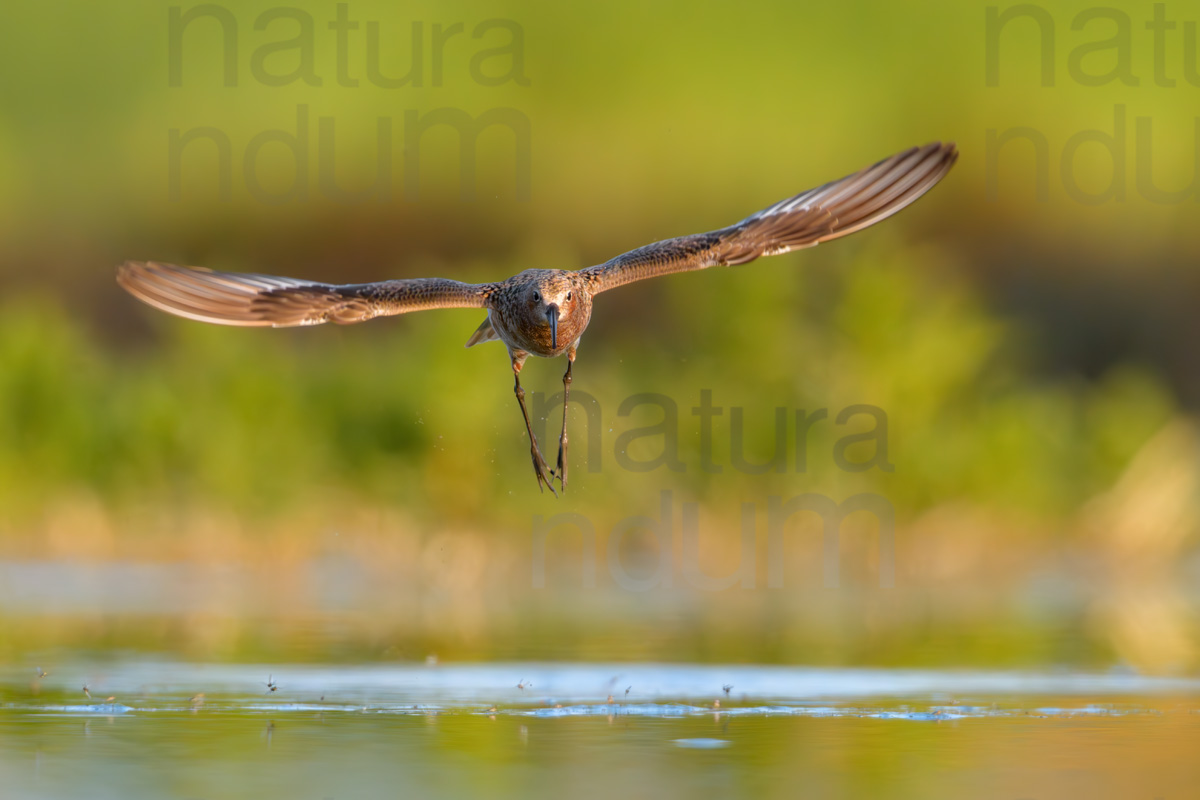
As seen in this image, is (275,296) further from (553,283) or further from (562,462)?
(562,462)

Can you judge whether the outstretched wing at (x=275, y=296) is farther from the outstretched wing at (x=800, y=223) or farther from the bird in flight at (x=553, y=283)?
the outstretched wing at (x=800, y=223)

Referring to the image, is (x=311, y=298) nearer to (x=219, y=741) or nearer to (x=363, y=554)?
(x=219, y=741)

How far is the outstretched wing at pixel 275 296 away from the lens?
1045 cm

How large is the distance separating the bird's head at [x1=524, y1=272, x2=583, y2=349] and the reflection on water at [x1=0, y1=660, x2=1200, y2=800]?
1.91 meters

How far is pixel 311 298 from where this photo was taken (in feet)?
35.0

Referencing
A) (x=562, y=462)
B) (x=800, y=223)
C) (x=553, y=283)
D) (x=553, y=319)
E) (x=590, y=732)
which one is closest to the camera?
(x=590, y=732)

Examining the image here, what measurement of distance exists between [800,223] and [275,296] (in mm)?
2729

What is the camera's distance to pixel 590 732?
9492 mm

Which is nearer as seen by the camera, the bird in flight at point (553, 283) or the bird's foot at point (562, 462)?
the bird in flight at point (553, 283)

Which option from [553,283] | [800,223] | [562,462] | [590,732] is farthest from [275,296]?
[590,732]

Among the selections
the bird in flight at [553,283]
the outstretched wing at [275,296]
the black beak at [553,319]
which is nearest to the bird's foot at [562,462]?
the bird in flight at [553,283]

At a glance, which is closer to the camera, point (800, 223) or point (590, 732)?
point (590, 732)

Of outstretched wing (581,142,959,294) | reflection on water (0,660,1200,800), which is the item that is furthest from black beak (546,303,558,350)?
reflection on water (0,660,1200,800)

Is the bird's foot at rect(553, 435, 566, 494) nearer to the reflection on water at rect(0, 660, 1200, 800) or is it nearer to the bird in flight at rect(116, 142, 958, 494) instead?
the bird in flight at rect(116, 142, 958, 494)
